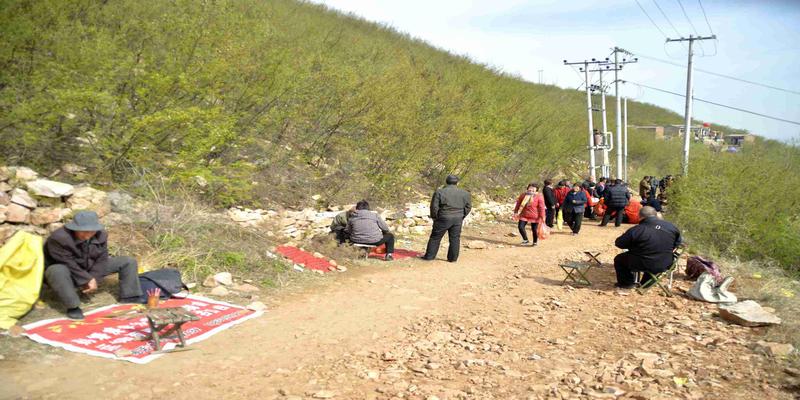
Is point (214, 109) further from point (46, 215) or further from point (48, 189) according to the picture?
point (46, 215)

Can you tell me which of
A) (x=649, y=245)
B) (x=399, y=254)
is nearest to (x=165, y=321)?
(x=399, y=254)

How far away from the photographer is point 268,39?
10570 mm

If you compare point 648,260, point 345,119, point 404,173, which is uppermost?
point 345,119

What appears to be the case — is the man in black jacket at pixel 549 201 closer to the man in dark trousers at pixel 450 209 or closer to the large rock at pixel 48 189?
the man in dark trousers at pixel 450 209

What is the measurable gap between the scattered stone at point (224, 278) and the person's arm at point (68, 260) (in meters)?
1.47

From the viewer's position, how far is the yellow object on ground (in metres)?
4.48

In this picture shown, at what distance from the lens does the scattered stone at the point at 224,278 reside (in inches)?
247

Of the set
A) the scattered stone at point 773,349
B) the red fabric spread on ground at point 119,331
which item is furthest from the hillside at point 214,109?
the scattered stone at point 773,349

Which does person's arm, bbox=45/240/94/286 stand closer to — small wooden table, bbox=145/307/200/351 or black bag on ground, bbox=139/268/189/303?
black bag on ground, bbox=139/268/189/303

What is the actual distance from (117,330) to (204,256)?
208cm

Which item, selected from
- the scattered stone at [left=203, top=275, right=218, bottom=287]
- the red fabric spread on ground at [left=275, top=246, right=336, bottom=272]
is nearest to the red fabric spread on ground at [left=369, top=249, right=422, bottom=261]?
the red fabric spread on ground at [left=275, top=246, right=336, bottom=272]

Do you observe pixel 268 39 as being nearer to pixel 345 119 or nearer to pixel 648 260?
pixel 345 119

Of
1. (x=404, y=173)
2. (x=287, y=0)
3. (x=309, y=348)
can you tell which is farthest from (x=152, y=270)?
(x=287, y=0)

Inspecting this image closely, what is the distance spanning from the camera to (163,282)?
5.69 m
